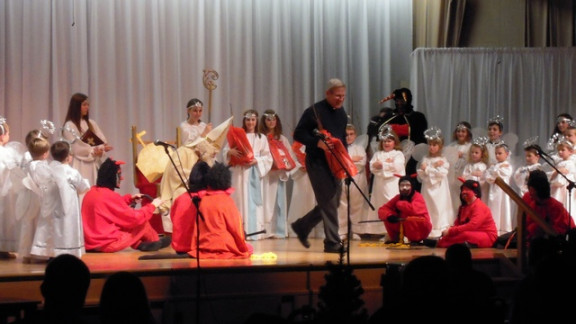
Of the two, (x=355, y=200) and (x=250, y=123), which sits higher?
(x=250, y=123)

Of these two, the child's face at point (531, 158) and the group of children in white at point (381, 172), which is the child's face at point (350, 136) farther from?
the child's face at point (531, 158)

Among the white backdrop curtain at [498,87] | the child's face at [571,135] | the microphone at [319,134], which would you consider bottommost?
the microphone at [319,134]

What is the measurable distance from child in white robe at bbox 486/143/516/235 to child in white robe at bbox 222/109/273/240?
271 cm

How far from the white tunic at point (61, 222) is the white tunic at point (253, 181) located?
3.00 metres

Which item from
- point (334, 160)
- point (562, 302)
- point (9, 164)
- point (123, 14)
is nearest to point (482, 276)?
point (562, 302)

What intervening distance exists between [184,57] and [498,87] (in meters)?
4.47

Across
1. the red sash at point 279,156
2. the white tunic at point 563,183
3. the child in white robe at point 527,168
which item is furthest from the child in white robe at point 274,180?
the white tunic at point 563,183

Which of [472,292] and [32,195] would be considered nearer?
[472,292]

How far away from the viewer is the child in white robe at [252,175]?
11.1 m

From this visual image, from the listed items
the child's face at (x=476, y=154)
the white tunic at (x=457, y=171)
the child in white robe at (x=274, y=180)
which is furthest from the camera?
the child in white robe at (x=274, y=180)

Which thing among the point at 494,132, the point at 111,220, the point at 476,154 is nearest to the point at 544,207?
the point at 476,154

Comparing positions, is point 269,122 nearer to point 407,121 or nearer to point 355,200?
point 355,200

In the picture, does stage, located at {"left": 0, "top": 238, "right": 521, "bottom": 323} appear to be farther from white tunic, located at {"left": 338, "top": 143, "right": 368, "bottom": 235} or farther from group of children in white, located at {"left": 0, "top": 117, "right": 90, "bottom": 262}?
white tunic, located at {"left": 338, "top": 143, "right": 368, "bottom": 235}

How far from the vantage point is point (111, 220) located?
9.38 meters
